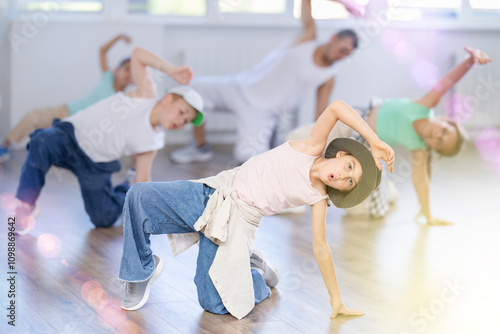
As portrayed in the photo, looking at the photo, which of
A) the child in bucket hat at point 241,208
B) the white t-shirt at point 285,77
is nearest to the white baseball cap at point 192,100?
the child in bucket hat at point 241,208

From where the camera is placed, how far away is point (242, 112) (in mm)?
4297

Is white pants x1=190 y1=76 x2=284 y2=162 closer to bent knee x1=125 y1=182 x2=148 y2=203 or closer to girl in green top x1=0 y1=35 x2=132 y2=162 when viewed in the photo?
girl in green top x1=0 y1=35 x2=132 y2=162

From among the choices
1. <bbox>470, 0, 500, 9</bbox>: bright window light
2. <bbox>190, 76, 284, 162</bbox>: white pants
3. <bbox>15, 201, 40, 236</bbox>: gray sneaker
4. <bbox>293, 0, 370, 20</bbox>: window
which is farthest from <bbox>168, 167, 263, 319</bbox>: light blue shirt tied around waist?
<bbox>470, 0, 500, 9</bbox>: bright window light

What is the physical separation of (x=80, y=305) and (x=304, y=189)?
659 mm

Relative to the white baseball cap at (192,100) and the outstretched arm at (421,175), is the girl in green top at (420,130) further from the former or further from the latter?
the white baseball cap at (192,100)

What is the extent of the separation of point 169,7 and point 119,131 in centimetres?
259

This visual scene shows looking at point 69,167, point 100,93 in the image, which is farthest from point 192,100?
point 100,93

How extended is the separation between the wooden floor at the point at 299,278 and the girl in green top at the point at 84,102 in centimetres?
60

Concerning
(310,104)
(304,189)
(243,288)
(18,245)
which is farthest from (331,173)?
(310,104)

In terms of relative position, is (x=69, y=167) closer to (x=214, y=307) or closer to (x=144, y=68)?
(x=144, y=68)

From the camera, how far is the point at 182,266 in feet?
7.35

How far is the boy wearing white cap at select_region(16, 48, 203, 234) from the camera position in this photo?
8.49 ft

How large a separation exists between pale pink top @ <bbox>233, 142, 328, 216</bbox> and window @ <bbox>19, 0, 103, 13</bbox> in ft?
10.9

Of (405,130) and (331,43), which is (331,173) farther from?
(331,43)
